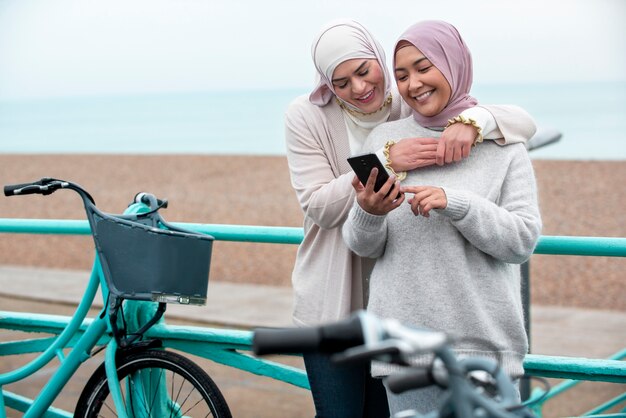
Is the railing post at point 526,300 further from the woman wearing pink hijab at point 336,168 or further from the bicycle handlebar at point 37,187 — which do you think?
the bicycle handlebar at point 37,187

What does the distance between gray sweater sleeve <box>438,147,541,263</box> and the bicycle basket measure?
3.18 ft

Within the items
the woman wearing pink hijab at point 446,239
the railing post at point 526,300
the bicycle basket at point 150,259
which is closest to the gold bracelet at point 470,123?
the woman wearing pink hijab at point 446,239

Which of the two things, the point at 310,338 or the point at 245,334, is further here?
the point at 245,334

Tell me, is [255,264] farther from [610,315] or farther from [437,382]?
[437,382]

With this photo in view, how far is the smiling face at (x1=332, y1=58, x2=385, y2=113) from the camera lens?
8.73 feet

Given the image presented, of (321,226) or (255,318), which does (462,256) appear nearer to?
(321,226)

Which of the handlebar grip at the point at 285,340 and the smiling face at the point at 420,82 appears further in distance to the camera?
the smiling face at the point at 420,82

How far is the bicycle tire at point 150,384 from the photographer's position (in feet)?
10.5

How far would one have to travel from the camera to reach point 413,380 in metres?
1.59

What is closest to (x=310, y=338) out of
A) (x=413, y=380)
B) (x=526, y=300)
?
(x=413, y=380)

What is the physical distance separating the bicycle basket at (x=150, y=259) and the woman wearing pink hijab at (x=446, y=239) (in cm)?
68

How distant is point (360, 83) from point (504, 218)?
0.53 meters

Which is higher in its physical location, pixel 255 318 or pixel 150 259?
pixel 150 259

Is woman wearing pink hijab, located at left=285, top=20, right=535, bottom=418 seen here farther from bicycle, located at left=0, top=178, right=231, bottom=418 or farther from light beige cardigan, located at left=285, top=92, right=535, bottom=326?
bicycle, located at left=0, top=178, right=231, bottom=418
